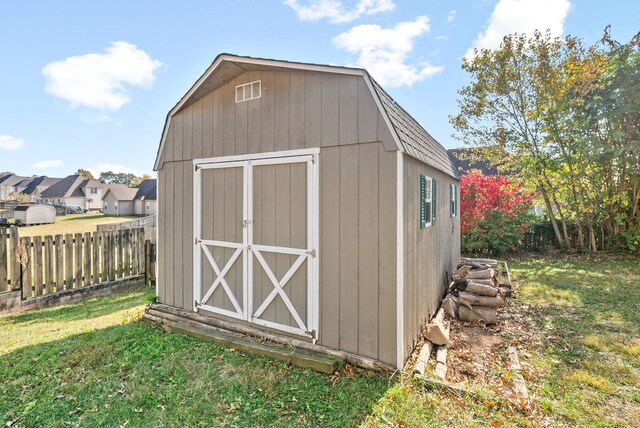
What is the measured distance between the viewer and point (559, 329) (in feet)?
14.3

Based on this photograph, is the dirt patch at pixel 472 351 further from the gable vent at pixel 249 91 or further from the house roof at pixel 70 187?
the house roof at pixel 70 187

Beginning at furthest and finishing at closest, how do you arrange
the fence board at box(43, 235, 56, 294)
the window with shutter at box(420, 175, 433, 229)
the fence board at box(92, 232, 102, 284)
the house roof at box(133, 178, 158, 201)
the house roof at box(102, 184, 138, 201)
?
the house roof at box(102, 184, 138, 201) < the house roof at box(133, 178, 158, 201) < the fence board at box(92, 232, 102, 284) < the fence board at box(43, 235, 56, 294) < the window with shutter at box(420, 175, 433, 229)

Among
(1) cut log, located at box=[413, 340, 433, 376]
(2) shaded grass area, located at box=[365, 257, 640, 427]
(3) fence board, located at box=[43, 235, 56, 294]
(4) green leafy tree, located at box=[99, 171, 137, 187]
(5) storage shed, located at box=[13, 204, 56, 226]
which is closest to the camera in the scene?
(2) shaded grass area, located at box=[365, 257, 640, 427]

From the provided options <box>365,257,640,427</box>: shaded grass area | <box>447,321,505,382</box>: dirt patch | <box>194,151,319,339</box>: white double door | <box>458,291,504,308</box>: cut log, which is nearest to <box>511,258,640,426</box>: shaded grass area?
<box>365,257,640,427</box>: shaded grass area

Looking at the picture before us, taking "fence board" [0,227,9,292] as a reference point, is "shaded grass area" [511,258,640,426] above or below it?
below

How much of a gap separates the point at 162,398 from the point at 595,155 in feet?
40.7

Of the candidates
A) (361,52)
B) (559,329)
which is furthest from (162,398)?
(361,52)

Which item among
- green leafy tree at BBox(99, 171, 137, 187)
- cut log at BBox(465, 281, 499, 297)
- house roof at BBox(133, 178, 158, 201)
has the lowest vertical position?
cut log at BBox(465, 281, 499, 297)

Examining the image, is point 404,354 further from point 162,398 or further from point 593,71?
point 593,71

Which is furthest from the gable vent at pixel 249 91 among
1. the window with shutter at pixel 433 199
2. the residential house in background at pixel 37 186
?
the residential house in background at pixel 37 186

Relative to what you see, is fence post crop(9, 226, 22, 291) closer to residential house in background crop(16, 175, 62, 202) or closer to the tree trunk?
the tree trunk

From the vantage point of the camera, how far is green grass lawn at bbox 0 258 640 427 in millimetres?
2475

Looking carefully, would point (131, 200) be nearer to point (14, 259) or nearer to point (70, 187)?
point (70, 187)

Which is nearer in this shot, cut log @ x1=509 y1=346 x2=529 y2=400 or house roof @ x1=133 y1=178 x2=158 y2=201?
cut log @ x1=509 y1=346 x2=529 y2=400
